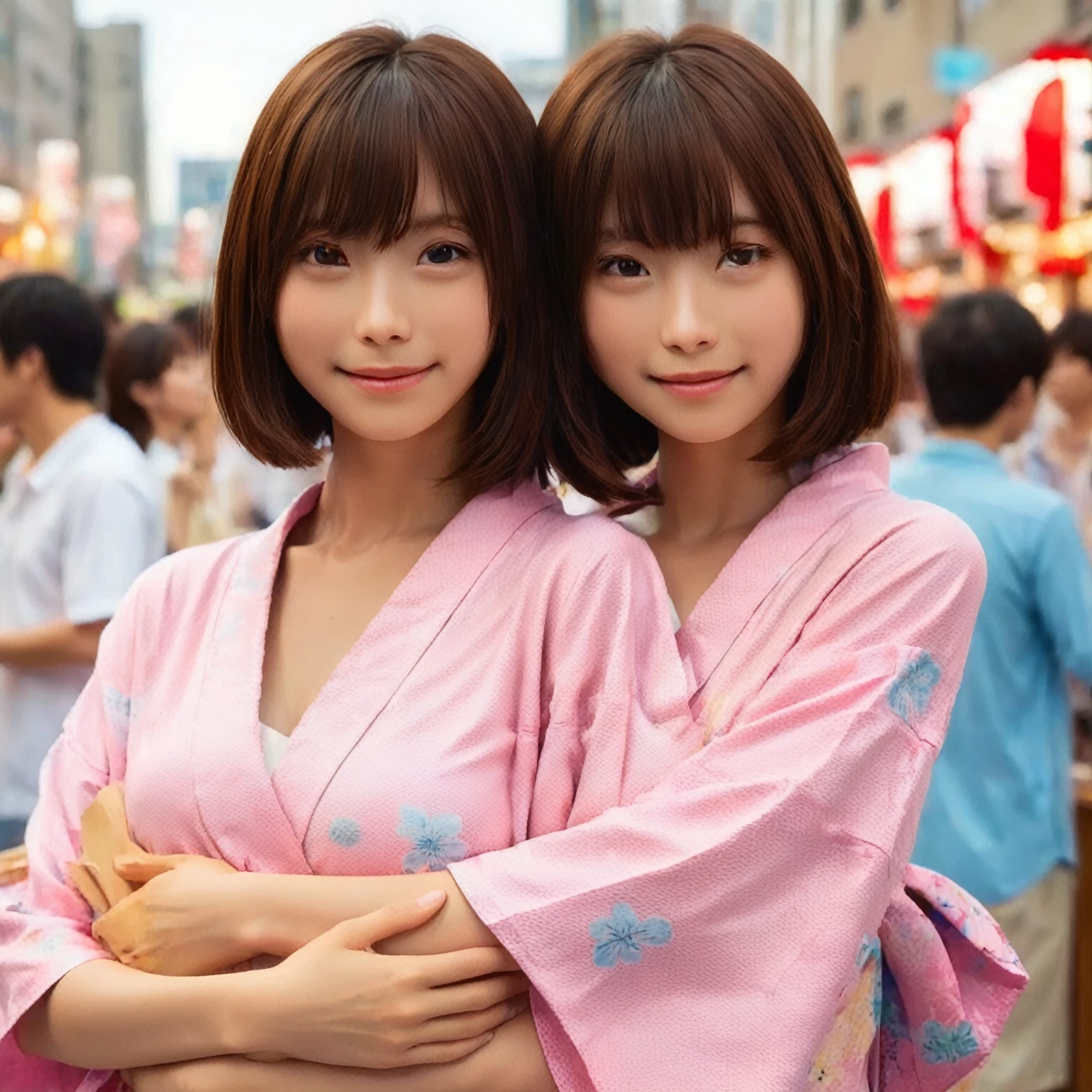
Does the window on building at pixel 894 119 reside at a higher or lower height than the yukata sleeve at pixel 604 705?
higher

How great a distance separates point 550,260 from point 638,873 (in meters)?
0.74

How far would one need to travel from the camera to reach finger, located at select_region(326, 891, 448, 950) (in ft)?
5.14

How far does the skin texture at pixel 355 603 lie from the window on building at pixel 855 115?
1963 cm

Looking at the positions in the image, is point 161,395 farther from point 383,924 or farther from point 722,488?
point 383,924

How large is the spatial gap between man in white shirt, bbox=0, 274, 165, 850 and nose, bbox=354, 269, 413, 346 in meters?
1.88

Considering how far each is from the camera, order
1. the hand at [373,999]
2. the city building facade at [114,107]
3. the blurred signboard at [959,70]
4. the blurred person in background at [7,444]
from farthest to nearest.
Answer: the city building facade at [114,107]
the blurred signboard at [959,70]
the blurred person in background at [7,444]
the hand at [373,999]

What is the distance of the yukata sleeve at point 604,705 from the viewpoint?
1.65m

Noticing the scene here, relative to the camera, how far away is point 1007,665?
3555 mm

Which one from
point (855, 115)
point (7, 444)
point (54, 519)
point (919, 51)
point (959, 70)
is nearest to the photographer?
point (54, 519)

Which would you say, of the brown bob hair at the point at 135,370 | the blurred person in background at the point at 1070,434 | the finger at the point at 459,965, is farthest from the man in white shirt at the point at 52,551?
the blurred person in background at the point at 1070,434

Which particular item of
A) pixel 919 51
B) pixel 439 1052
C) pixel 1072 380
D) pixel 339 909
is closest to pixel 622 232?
pixel 339 909

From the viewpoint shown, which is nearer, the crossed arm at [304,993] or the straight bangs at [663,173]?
the crossed arm at [304,993]

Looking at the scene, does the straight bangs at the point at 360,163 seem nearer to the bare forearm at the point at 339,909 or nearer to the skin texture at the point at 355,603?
the skin texture at the point at 355,603

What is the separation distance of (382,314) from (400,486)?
0.31 m
